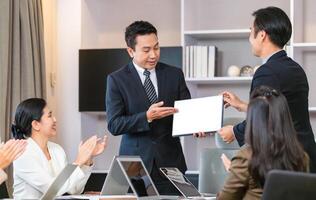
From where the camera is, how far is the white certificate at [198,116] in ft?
10.3

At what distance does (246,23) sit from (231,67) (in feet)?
1.39

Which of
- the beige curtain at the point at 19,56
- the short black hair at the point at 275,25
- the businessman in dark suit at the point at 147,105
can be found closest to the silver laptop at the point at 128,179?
the businessman in dark suit at the point at 147,105

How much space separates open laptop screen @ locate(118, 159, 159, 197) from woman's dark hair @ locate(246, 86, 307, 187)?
0.69 meters

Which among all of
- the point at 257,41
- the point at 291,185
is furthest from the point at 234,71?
the point at 291,185

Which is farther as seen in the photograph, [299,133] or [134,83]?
[134,83]

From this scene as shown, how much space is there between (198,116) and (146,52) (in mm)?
497

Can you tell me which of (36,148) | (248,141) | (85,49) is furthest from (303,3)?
(248,141)

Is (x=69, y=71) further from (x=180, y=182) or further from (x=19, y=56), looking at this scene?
(x=180, y=182)

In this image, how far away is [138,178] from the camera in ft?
9.16

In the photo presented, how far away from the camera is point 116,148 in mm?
5344

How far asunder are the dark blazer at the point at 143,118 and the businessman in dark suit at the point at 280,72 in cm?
51

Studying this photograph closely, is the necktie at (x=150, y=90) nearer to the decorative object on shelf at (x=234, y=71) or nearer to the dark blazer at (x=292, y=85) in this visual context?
the dark blazer at (x=292, y=85)

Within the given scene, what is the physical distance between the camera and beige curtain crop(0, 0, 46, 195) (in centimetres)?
430

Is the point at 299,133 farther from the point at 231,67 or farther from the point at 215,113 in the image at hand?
the point at 231,67
